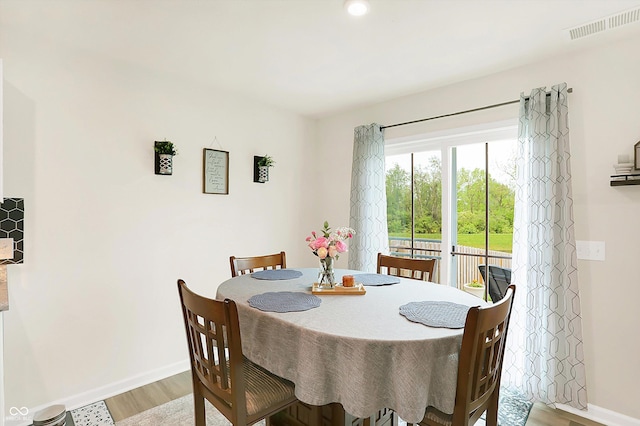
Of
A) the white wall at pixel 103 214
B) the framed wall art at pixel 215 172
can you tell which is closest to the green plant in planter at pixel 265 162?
the white wall at pixel 103 214

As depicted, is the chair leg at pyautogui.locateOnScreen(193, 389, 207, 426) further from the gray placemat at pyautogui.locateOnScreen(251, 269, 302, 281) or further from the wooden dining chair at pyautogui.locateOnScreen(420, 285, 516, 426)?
the wooden dining chair at pyautogui.locateOnScreen(420, 285, 516, 426)

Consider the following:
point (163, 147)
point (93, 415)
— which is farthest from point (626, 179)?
point (93, 415)

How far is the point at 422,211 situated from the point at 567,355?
5.04 ft

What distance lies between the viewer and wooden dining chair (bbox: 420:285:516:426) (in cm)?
125

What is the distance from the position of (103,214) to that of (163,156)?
24.6 inches

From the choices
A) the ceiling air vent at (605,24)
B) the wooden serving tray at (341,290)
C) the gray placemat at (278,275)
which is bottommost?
the wooden serving tray at (341,290)

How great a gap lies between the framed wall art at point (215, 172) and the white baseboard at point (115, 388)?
1.55 metres

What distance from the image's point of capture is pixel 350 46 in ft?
7.61

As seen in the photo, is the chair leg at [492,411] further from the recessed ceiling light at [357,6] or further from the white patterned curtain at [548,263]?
the recessed ceiling light at [357,6]

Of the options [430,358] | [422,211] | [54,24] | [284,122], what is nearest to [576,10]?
[422,211]

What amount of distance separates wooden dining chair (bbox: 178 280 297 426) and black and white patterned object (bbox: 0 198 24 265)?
1423 millimetres

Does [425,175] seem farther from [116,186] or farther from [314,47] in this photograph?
[116,186]

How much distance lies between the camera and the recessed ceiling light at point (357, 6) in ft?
5.88

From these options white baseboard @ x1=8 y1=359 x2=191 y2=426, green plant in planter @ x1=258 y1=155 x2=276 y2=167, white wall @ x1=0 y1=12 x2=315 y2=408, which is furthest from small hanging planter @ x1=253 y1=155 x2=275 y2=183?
white baseboard @ x1=8 y1=359 x2=191 y2=426
